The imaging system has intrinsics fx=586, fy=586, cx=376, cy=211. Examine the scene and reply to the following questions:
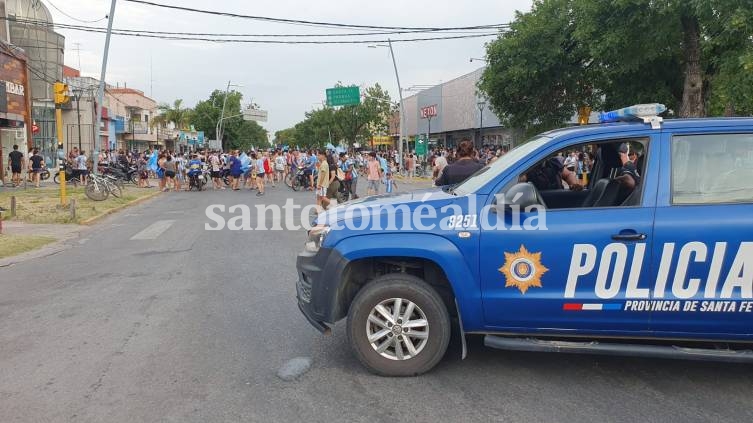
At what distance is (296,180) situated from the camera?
24.6 m

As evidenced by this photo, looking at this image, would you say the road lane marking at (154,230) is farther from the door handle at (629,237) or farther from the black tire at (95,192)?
the door handle at (629,237)

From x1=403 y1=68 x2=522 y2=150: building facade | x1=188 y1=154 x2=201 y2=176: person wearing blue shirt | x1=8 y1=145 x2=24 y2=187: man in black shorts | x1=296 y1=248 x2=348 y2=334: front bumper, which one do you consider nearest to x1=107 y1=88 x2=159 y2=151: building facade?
x1=403 y1=68 x2=522 y2=150: building facade

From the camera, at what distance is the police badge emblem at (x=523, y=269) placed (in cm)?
409

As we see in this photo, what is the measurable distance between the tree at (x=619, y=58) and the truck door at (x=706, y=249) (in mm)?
10547

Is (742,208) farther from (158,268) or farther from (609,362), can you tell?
(158,268)

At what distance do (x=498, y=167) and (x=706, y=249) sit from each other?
1557 millimetres

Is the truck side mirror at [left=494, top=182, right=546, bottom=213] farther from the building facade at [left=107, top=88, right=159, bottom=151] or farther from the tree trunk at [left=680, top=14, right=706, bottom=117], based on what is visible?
the building facade at [left=107, top=88, right=159, bottom=151]

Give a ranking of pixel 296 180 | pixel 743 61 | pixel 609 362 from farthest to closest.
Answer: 1. pixel 296 180
2. pixel 743 61
3. pixel 609 362

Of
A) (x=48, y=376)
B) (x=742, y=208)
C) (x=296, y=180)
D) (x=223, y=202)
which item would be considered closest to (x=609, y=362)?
(x=742, y=208)

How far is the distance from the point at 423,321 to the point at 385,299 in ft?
1.05

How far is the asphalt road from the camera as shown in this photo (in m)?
3.83

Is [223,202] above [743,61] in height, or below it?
below

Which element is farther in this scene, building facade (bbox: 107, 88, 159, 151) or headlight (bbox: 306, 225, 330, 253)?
building facade (bbox: 107, 88, 159, 151)

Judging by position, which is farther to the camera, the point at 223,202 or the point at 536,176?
the point at 223,202
